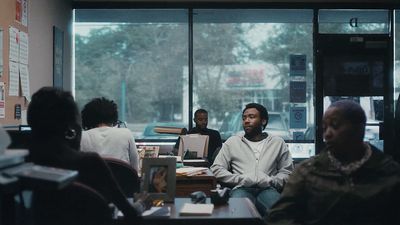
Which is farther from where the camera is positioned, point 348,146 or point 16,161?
point 348,146

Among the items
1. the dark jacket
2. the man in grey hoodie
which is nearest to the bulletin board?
the man in grey hoodie

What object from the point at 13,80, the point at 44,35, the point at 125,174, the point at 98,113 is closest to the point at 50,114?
the point at 125,174

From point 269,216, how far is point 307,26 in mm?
4483

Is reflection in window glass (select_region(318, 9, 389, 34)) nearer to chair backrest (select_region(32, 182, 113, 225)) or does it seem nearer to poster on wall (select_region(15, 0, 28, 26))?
poster on wall (select_region(15, 0, 28, 26))

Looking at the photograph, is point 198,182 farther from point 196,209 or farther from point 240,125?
point 240,125

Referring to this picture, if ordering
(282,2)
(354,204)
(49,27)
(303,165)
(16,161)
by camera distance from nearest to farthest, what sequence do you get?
(16,161), (354,204), (303,165), (49,27), (282,2)

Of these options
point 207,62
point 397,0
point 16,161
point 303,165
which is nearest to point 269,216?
point 303,165

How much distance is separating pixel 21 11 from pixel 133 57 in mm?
2008

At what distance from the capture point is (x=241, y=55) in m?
6.16

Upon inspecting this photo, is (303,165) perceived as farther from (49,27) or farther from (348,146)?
(49,27)

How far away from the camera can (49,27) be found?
5180 mm

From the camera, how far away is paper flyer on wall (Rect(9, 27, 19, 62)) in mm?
3994

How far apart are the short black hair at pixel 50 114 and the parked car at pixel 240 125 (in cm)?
449

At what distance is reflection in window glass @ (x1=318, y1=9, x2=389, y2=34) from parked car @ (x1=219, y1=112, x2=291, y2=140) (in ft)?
3.89
